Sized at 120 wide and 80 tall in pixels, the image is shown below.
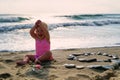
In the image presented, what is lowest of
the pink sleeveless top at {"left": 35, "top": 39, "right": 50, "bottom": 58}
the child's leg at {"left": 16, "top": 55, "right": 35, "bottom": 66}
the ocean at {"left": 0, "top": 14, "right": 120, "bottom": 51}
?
the ocean at {"left": 0, "top": 14, "right": 120, "bottom": 51}

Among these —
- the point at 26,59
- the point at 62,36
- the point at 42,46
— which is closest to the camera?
the point at 26,59

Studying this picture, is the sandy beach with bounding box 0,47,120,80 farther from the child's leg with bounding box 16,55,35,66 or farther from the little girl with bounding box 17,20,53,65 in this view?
the little girl with bounding box 17,20,53,65

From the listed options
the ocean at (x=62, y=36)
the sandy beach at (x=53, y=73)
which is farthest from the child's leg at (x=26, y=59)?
the ocean at (x=62, y=36)

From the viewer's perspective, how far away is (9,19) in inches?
1167

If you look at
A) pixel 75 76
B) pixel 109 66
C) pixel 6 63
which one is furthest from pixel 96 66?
pixel 6 63

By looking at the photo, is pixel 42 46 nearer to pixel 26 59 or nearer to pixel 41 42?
pixel 41 42

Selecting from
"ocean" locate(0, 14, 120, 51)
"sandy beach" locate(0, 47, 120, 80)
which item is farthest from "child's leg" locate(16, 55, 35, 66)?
"ocean" locate(0, 14, 120, 51)

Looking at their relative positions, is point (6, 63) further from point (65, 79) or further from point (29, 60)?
point (65, 79)

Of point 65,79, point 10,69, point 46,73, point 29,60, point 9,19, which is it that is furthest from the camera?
point 9,19

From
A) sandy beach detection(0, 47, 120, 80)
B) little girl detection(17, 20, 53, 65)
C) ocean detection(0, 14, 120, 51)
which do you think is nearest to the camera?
sandy beach detection(0, 47, 120, 80)

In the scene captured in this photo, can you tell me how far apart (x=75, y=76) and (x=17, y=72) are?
48.2 inches

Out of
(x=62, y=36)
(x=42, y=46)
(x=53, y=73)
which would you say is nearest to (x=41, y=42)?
(x=42, y=46)

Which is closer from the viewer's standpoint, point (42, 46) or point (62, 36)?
point (42, 46)

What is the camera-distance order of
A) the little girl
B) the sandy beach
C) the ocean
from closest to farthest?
the sandy beach
the little girl
the ocean
